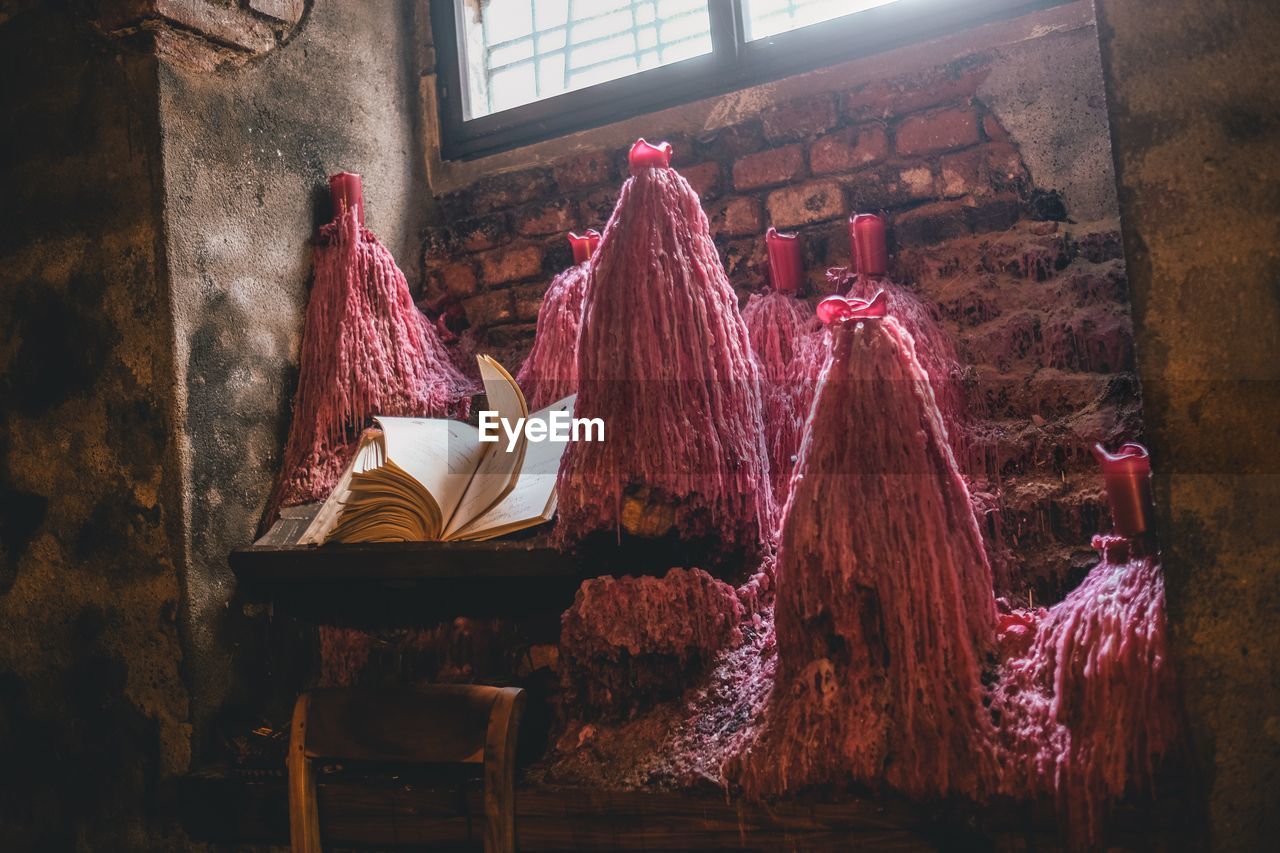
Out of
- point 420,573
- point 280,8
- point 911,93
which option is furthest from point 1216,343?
point 280,8

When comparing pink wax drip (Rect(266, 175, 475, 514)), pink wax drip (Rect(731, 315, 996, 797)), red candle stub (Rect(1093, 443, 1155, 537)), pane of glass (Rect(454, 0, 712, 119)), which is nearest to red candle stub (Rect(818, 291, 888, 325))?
pink wax drip (Rect(731, 315, 996, 797))

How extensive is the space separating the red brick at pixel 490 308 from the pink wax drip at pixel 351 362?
0.18m

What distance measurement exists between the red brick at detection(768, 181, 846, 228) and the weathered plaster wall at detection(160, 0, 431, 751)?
80 centimetres

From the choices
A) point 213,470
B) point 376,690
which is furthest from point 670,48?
point 376,690

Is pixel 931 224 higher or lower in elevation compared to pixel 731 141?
lower

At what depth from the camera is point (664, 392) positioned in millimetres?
1146

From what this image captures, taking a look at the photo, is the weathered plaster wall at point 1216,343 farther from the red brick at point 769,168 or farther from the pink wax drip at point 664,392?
the red brick at point 769,168

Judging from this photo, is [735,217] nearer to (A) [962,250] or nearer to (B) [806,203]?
(B) [806,203]

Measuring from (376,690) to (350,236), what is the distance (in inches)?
31.9

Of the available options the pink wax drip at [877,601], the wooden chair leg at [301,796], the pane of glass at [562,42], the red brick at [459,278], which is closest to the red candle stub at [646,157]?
the pink wax drip at [877,601]

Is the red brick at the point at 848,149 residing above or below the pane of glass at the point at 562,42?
below

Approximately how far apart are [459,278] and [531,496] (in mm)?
733

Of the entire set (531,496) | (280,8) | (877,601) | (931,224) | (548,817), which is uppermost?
(280,8)

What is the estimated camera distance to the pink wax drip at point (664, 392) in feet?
3.73
